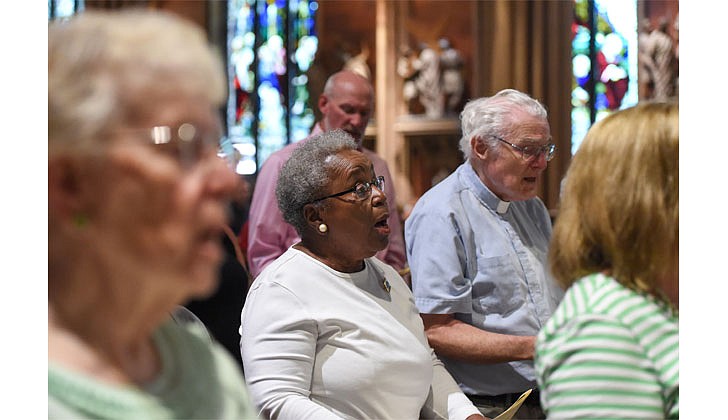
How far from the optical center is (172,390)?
3.96ft

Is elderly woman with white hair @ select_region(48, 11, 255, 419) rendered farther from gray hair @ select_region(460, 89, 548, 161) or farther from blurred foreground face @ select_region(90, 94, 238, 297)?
gray hair @ select_region(460, 89, 548, 161)

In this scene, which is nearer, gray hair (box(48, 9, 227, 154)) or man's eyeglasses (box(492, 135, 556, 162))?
gray hair (box(48, 9, 227, 154))

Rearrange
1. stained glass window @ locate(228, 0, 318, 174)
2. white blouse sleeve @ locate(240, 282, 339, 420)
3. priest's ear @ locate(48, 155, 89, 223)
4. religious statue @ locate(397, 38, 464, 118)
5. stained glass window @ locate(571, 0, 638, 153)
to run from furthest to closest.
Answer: stained glass window @ locate(228, 0, 318, 174), religious statue @ locate(397, 38, 464, 118), stained glass window @ locate(571, 0, 638, 153), white blouse sleeve @ locate(240, 282, 339, 420), priest's ear @ locate(48, 155, 89, 223)

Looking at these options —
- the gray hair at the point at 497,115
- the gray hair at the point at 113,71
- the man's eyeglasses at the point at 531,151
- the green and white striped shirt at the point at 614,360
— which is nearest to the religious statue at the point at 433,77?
the gray hair at the point at 497,115

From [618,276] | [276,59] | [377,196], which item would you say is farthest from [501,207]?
[276,59]

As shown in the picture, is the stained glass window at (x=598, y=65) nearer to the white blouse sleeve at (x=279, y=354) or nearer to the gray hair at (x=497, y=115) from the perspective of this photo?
the gray hair at (x=497, y=115)

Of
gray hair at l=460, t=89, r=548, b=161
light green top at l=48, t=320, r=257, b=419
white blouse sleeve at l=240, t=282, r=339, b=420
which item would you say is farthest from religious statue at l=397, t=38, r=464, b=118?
light green top at l=48, t=320, r=257, b=419

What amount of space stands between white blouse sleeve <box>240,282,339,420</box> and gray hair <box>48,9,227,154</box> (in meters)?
1.15

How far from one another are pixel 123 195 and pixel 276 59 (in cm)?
869

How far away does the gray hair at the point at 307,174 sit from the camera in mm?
2488

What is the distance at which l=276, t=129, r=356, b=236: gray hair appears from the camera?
2488 mm

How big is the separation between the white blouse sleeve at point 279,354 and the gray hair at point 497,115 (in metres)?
0.91
